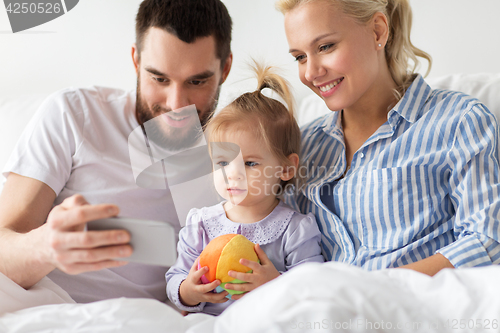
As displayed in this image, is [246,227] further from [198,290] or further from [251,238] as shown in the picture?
[198,290]

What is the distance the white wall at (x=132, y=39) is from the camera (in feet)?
3.81

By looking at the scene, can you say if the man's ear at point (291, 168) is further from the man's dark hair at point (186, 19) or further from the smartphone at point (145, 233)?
the smartphone at point (145, 233)

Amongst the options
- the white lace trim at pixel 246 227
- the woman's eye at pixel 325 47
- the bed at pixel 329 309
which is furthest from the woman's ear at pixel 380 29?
the bed at pixel 329 309

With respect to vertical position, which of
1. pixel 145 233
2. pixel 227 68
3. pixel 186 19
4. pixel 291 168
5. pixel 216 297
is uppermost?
pixel 186 19

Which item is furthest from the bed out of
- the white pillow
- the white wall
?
the white wall

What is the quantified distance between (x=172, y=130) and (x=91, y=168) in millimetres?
206

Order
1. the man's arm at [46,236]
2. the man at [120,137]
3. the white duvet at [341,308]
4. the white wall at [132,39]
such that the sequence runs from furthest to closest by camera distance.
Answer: the white wall at [132,39]
the man at [120,137]
the man's arm at [46,236]
the white duvet at [341,308]

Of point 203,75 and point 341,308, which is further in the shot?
point 203,75

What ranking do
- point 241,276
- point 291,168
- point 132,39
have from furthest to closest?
point 132,39
point 291,168
point 241,276

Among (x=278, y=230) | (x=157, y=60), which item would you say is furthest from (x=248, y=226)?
(x=157, y=60)

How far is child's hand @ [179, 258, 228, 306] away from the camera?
0.71m

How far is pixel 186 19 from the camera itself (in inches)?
32.2

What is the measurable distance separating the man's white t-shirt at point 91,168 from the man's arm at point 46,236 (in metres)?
0.04

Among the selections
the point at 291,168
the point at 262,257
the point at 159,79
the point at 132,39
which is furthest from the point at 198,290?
the point at 132,39
